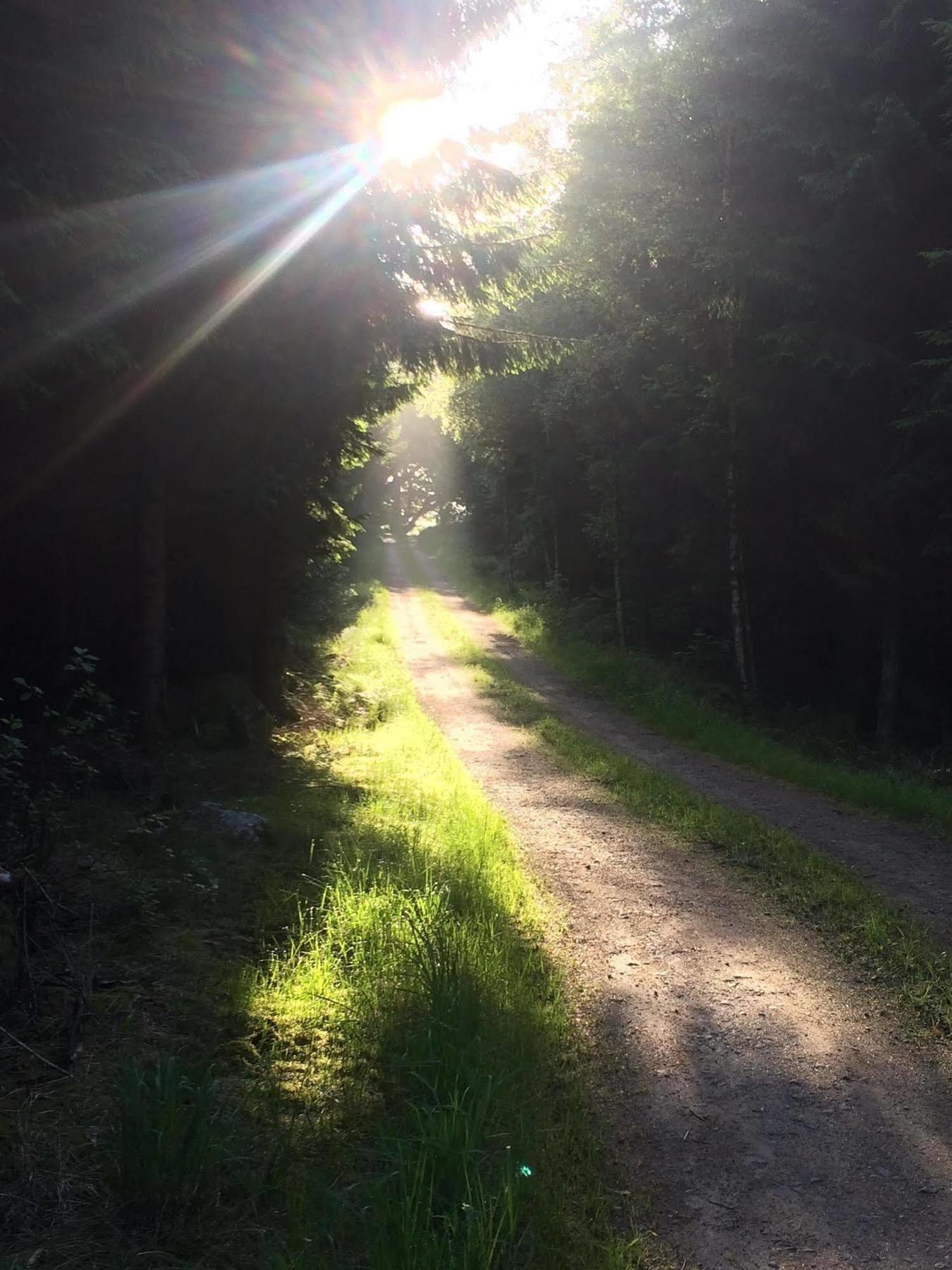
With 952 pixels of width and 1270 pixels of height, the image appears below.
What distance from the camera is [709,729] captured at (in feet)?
36.7

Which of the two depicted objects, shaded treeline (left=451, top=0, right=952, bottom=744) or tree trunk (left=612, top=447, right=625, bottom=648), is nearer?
shaded treeline (left=451, top=0, right=952, bottom=744)

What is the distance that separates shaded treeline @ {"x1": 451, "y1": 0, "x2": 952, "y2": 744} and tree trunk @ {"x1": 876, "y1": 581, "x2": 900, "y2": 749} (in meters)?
0.04

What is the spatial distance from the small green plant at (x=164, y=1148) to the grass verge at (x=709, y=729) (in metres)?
6.56

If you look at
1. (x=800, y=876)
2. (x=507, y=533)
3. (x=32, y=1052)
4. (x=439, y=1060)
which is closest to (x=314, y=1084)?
(x=439, y=1060)

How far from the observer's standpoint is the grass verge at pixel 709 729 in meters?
8.07

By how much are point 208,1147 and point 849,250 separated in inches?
499

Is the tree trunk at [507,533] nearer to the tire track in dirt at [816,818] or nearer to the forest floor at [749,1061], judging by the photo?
the tire track in dirt at [816,818]

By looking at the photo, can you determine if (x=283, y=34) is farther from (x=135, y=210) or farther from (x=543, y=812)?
(x=543, y=812)

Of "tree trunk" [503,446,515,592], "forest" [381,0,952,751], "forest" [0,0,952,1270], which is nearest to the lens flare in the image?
"forest" [0,0,952,1270]

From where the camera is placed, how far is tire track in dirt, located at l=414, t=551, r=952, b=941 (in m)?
5.90

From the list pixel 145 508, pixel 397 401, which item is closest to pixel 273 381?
pixel 145 508

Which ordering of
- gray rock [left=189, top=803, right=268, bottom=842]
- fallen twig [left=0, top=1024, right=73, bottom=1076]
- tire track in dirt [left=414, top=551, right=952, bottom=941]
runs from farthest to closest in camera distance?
tire track in dirt [left=414, top=551, right=952, bottom=941] → gray rock [left=189, top=803, right=268, bottom=842] → fallen twig [left=0, top=1024, right=73, bottom=1076]

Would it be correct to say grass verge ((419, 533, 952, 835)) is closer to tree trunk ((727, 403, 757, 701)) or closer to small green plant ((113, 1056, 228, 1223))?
tree trunk ((727, 403, 757, 701))

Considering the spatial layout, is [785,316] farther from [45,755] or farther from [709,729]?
[45,755]
